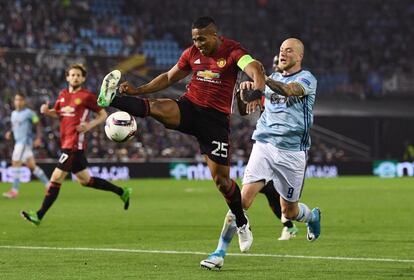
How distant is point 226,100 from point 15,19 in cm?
3218

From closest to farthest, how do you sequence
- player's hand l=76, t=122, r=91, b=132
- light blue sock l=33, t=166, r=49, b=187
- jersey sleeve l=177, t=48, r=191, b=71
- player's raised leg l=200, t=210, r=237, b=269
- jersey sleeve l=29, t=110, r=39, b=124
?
player's raised leg l=200, t=210, r=237, b=269
jersey sleeve l=177, t=48, r=191, b=71
player's hand l=76, t=122, r=91, b=132
jersey sleeve l=29, t=110, r=39, b=124
light blue sock l=33, t=166, r=49, b=187

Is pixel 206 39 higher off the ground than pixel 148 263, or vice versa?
pixel 206 39

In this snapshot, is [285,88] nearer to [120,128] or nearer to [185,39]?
[120,128]

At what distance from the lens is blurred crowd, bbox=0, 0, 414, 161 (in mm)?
38250

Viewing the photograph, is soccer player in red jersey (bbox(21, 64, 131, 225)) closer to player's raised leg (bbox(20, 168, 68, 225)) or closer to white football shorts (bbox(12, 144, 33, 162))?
player's raised leg (bbox(20, 168, 68, 225))

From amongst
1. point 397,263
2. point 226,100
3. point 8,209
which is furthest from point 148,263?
point 8,209

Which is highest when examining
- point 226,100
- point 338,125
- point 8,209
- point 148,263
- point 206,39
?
point 206,39

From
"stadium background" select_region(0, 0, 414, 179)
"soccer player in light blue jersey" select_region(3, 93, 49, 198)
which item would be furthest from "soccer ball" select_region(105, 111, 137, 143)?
"stadium background" select_region(0, 0, 414, 179)

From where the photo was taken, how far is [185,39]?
47.7 m

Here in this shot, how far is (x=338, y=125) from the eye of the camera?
4544 centimetres

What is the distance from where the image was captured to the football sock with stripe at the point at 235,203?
33.7 feet

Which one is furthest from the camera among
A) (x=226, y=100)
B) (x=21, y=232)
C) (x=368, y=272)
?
(x=21, y=232)

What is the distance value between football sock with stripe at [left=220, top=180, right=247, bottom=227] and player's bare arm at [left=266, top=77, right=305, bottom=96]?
1.20 meters

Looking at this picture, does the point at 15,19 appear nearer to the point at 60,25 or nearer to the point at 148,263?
the point at 60,25
